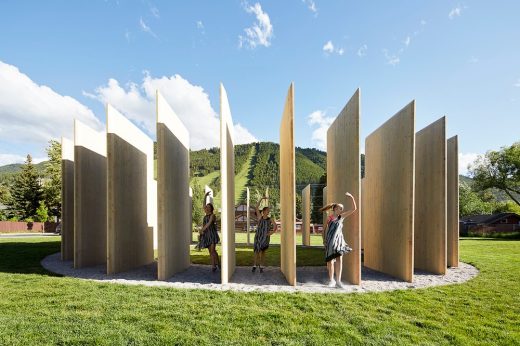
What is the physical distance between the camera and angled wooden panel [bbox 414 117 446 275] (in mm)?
7211

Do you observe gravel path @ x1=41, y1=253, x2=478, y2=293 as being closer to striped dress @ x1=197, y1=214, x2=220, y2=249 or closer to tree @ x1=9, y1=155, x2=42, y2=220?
striped dress @ x1=197, y1=214, x2=220, y2=249

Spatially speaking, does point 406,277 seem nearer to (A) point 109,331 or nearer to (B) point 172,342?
(B) point 172,342

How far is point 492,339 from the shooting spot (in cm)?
357

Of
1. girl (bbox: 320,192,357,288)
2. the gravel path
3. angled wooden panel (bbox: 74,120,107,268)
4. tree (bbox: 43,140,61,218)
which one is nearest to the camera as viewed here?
the gravel path

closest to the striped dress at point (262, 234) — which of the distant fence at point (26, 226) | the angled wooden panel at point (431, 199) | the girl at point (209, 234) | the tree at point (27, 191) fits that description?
the girl at point (209, 234)

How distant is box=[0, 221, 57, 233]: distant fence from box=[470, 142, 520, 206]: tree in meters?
46.5

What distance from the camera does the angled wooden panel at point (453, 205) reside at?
8.14 metres

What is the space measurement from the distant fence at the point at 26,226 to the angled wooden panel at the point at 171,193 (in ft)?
98.6

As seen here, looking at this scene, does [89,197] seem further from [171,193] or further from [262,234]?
[262,234]

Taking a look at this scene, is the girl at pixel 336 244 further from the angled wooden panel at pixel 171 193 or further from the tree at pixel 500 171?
the tree at pixel 500 171

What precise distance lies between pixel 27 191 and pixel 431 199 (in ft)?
135

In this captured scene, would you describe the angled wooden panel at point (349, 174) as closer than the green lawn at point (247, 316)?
No

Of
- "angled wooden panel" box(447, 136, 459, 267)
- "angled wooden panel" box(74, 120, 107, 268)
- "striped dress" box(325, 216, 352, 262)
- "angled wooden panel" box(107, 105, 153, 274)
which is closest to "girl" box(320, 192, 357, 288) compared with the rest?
"striped dress" box(325, 216, 352, 262)

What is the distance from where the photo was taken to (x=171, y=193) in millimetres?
7082
